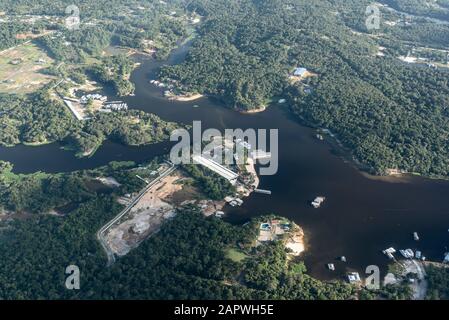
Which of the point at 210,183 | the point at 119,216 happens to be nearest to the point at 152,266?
the point at 119,216

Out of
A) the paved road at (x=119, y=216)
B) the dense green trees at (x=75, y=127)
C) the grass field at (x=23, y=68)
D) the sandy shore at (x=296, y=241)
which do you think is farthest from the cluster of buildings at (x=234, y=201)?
the grass field at (x=23, y=68)

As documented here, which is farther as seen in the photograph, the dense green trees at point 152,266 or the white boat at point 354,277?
the white boat at point 354,277

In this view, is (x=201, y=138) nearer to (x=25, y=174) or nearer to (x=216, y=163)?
(x=216, y=163)

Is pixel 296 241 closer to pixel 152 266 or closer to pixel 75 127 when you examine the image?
pixel 152 266

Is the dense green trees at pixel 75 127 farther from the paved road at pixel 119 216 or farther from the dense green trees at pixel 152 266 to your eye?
the dense green trees at pixel 152 266

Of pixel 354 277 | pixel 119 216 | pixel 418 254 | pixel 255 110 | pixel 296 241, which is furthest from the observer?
pixel 255 110
